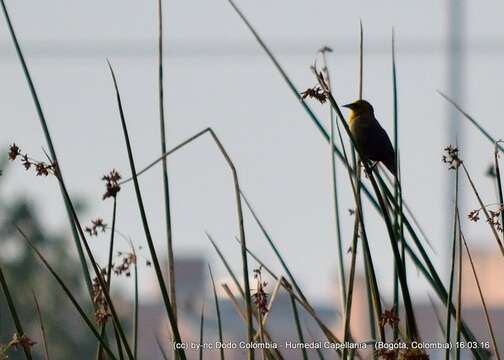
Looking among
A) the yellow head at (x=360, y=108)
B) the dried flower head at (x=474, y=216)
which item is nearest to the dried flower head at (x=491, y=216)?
the dried flower head at (x=474, y=216)

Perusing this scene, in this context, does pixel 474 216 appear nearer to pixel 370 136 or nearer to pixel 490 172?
pixel 490 172

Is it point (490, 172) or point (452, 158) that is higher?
point (490, 172)

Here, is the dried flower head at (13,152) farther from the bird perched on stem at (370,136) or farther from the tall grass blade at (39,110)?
the bird perched on stem at (370,136)

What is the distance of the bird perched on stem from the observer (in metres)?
5.06

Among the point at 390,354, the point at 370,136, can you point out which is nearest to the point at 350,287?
the point at 390,354

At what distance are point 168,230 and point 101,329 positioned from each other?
31cm

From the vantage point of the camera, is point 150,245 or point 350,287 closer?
point 150,245

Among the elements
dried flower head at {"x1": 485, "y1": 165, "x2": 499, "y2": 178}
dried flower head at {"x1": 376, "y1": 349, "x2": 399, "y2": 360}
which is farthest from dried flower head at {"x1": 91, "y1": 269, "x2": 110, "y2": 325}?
dried flower head at {"x1": 485, "y1": 165, "x2": 499, "y2": 178}

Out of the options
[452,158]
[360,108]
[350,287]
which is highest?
[360,108]

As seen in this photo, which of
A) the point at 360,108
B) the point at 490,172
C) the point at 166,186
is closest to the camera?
the point at 166,186

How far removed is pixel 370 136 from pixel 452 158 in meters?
2.31

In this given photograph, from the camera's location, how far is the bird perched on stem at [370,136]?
5.06 metres

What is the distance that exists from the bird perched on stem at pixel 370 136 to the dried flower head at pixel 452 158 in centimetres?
179

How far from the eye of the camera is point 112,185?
109 inches
